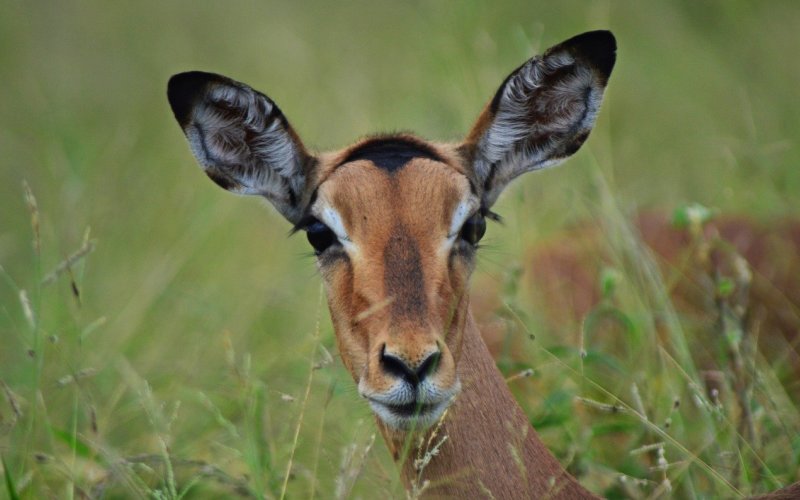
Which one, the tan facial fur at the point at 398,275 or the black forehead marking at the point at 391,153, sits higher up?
the black forehead marking at the point at 391,153

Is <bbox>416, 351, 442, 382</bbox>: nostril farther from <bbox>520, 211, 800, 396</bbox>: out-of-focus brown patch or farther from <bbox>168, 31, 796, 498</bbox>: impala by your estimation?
<bbox>520, 211, 800, 396</bbox>: out-of-focus brown patch

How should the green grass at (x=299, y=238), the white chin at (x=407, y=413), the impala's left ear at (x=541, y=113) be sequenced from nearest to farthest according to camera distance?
the white chin at (x=407, y=413)
the impala's left ear at (x=541, y=113)
the green grass at (x=299, y=238)

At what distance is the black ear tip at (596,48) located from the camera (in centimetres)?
446

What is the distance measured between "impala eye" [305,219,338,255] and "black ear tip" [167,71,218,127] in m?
0.75

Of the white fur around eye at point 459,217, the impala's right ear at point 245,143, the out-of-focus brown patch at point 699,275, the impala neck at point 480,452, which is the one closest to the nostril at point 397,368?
the impala neck at point 480,452

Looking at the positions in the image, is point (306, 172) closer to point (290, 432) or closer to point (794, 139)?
point (290, 432)

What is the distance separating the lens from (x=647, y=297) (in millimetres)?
6699

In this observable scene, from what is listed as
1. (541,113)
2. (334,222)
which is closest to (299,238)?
(541,113)

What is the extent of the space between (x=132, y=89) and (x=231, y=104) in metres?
9.02

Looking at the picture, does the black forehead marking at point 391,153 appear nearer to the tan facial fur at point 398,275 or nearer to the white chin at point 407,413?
the tan facial fur at point 398,275

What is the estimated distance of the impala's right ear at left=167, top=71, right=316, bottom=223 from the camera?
4.63 meters

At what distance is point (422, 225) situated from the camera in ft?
13.8

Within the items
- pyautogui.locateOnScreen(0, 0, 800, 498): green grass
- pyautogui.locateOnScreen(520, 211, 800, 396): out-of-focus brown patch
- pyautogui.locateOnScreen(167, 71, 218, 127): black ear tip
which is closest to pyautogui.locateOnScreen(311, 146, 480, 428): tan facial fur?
pyautogui.locateOnScreen(0, 0, 800, 498): green grass

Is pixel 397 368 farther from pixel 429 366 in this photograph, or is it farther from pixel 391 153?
pixel 391 153
